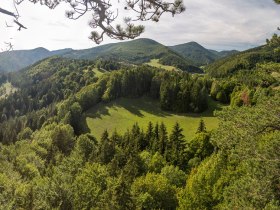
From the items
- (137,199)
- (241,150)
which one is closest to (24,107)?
(137,199)

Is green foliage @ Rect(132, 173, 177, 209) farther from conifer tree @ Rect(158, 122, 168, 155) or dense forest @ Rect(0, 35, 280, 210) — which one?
conifer tree @ Rect(158, 122, 168, 155)

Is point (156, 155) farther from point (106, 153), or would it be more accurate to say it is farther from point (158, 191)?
point (158, 191)

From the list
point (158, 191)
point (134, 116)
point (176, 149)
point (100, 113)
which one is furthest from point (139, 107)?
point (158, 191)

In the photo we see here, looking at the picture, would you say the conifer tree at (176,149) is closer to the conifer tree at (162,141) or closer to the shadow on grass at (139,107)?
the conifer tree at (162,141)

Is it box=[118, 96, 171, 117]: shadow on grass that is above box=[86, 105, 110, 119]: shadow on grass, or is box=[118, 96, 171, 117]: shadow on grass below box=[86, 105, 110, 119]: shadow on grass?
above

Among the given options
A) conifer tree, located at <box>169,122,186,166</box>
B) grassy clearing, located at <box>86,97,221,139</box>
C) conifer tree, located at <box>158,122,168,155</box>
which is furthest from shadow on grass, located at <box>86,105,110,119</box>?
conifer tree, located at <box>169,122,186,166</box>

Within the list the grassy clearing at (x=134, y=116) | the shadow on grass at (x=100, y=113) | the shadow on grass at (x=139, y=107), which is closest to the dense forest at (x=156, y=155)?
the shadow on grass at (x=139, y=107)

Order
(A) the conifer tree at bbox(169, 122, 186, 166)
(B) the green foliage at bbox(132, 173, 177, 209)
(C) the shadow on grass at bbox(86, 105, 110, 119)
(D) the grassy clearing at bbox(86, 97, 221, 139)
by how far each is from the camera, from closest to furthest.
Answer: (B) the green foliage at bbox(132, 173, 177, 209) → (A) the conifer tree at bbox(169, 122, 186, 166) → (D) the grassy clearing at bbox(86, 97, 221, 139) → (C) the shadow on grass at bbox(86, 105, 110, 119)
